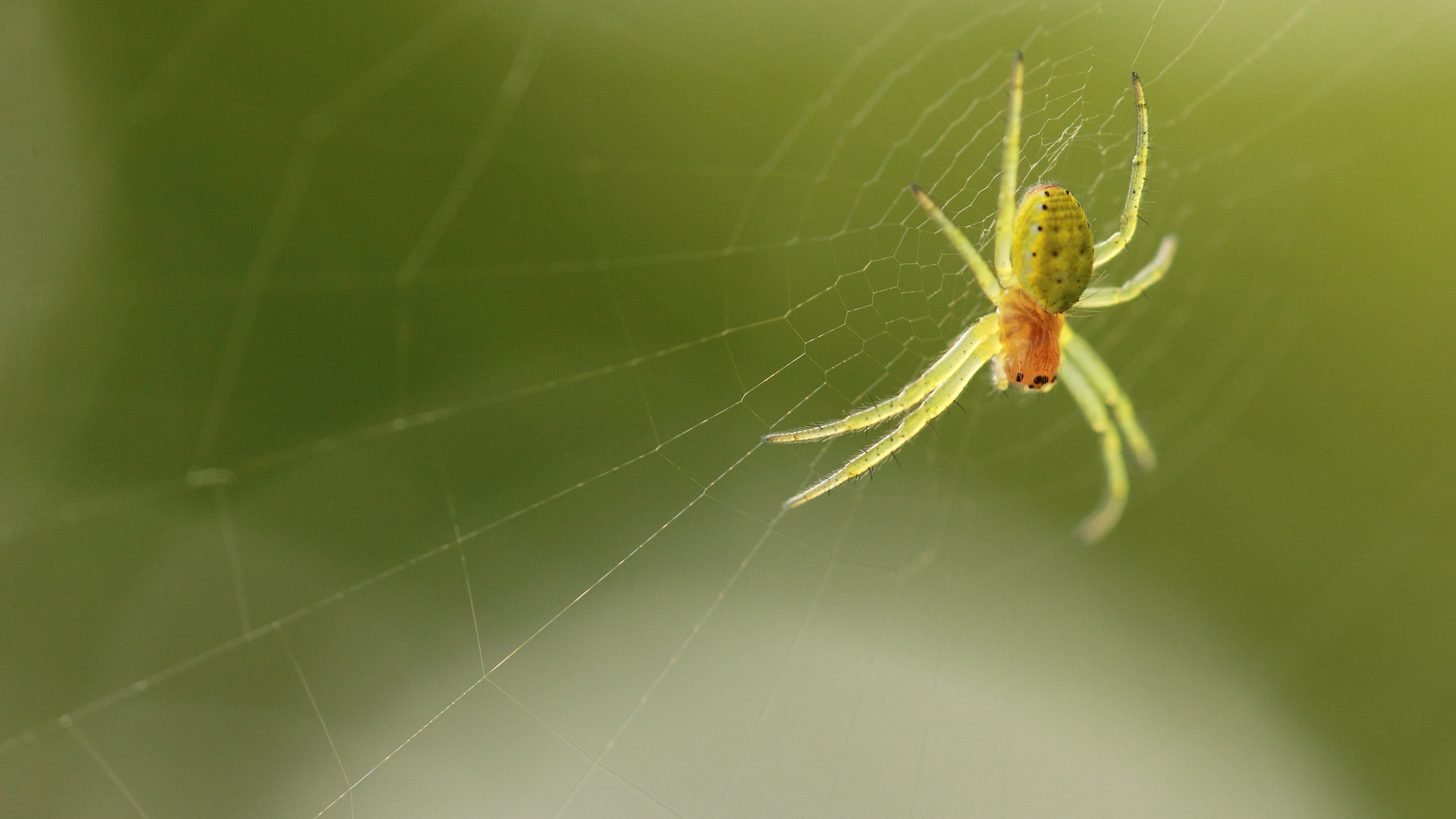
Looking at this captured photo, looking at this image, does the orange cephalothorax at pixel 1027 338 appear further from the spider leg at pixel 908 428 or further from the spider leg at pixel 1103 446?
the spider leg at pixel 1103 446

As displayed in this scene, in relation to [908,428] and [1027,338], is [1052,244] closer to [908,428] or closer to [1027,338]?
[1027,338]

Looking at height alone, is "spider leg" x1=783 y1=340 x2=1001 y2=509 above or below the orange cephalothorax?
below

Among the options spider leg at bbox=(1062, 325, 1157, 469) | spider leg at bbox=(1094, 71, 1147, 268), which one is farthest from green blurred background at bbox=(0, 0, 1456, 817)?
spider leg at bbox=(1062, 325, 1157, 469)

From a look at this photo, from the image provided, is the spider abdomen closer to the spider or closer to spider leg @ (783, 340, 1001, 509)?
the spider

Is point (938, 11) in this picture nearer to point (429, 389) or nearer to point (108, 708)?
point (429, 389)

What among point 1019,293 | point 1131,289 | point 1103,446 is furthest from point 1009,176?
point 1103,446

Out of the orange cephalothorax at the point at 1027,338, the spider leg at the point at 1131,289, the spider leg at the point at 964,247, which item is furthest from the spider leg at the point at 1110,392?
the spider leg at the point at 964,247
